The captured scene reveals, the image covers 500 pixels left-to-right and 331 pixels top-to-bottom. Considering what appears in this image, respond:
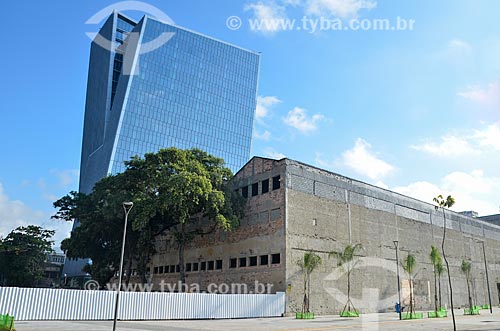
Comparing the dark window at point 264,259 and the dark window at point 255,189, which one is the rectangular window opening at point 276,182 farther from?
the dark window at point 264,259

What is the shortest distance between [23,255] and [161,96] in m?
53.5

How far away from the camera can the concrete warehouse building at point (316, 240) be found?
37.8 m

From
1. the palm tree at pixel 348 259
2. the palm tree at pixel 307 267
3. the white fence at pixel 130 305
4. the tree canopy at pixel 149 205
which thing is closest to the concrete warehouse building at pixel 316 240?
the palm tree at pixel 307 267

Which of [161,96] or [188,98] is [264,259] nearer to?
[161,96]

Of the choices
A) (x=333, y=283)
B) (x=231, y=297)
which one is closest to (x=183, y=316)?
(x=231, y=297)

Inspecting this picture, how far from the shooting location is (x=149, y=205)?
38.0 m

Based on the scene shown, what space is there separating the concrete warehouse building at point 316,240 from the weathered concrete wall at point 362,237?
9 cm

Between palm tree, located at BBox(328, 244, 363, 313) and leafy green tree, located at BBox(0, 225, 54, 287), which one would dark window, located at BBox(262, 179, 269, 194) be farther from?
→ leafy green tree, located at BBox(0, 225, 54, 287)

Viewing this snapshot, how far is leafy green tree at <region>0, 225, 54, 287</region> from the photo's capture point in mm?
67125

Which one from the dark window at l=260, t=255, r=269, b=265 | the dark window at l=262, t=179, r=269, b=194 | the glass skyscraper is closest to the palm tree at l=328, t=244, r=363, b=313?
the dark window at l=260, t=255, r=269, b=265

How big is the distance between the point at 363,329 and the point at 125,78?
312 feet

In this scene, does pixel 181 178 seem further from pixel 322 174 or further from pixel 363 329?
pixel 363 329

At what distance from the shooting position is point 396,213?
48562 mm

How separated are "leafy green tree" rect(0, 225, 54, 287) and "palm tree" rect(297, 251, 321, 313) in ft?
166
